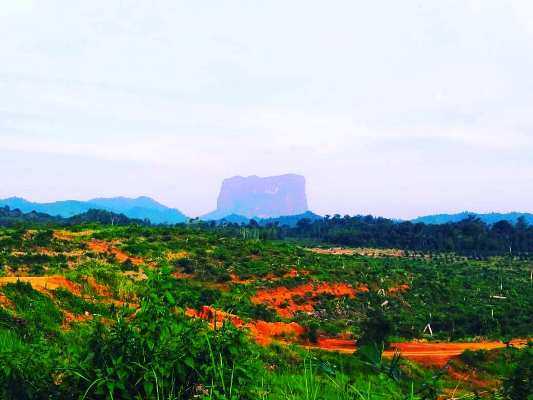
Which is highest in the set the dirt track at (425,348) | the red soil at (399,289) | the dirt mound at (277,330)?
the dirt mound at (277,330)

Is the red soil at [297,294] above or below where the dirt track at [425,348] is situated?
above

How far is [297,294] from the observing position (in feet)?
123

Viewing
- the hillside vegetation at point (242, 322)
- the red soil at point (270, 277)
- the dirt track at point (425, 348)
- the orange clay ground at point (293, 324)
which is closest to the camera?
the hillside vegetation at point (242, 322)

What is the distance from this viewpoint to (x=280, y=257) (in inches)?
1928

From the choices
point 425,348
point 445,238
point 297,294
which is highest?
point 445,238

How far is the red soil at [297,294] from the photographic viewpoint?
34.3 metres

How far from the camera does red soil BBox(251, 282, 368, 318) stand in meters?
34.3

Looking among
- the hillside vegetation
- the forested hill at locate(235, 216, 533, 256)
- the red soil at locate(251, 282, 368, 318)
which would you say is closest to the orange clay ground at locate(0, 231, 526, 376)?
the red soil at locate(251, 282, 368, 318)

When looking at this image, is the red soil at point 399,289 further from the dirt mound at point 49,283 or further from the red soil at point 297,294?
the dirt mound at point 49,283

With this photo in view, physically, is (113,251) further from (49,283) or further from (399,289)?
(399,289)

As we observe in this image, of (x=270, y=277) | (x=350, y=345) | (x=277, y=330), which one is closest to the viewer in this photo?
(x=277, y=330)

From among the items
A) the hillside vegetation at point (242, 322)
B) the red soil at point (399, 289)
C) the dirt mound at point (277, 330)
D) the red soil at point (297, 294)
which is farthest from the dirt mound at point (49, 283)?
the red soil at point (399, 289)

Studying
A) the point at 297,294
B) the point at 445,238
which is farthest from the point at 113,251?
the point at 445,238

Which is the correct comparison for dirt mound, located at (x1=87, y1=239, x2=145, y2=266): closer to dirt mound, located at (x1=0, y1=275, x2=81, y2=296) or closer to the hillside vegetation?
the hillside vegetation
